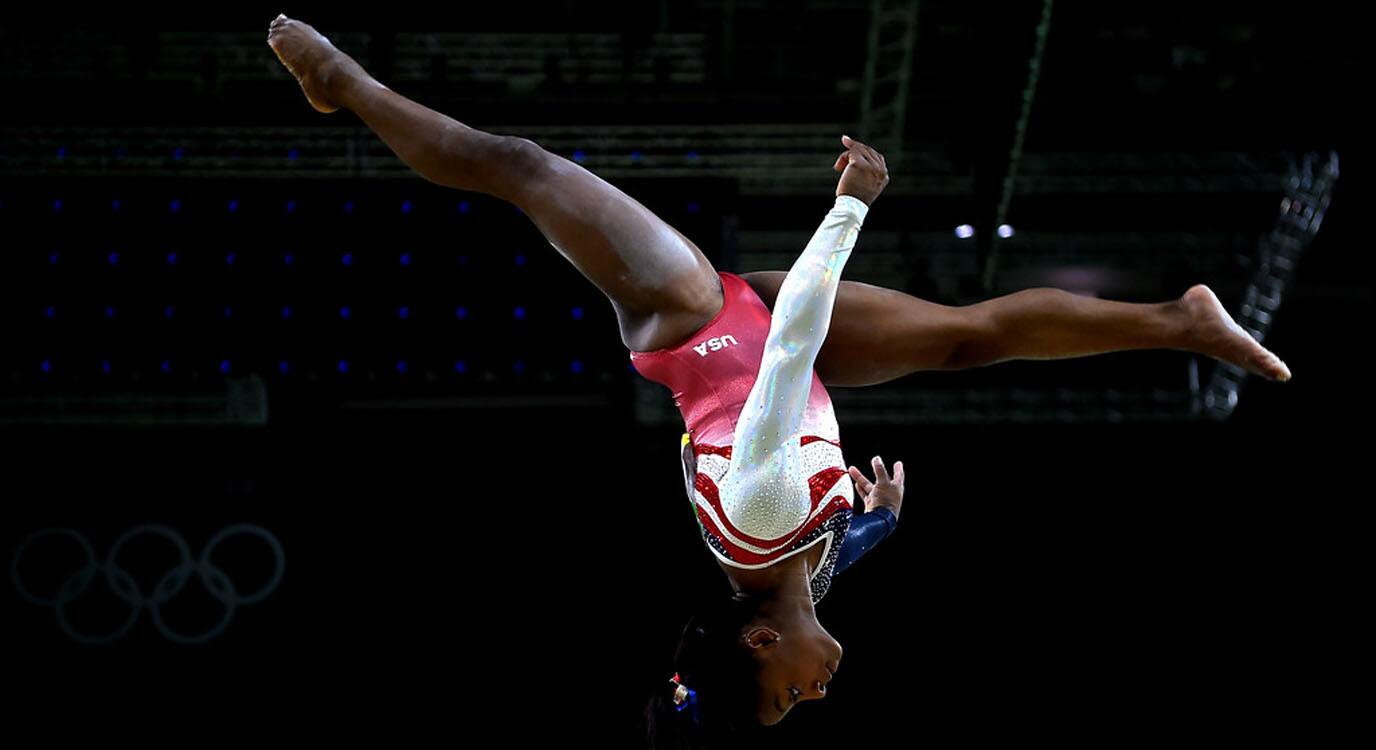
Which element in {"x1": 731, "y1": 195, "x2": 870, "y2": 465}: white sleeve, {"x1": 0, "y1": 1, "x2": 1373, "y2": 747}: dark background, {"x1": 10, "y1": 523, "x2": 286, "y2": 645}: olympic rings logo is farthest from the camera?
{"x1": 10, "y1": 523, "x2": 286, "y2": 645}: olympic rings logo

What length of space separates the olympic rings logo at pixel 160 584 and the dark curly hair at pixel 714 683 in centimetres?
358

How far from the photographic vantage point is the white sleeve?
2496mm

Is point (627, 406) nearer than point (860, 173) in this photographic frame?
No

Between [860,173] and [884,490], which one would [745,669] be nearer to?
[884,490]

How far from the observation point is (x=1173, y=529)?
20.2 feet

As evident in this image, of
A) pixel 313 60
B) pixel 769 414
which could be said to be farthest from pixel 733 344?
pixel 313 60

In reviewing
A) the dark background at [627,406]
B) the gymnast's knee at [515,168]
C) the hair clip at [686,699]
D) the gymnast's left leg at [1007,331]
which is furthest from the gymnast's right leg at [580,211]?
the dark background at [627,406]

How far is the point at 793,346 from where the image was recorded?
8.18 feet

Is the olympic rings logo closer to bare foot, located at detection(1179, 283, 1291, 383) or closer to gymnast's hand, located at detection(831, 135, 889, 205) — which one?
gymnast's hand, located at detection(831, 135, 889, 205)

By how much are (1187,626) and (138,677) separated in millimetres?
4625

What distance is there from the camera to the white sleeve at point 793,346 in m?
2.50

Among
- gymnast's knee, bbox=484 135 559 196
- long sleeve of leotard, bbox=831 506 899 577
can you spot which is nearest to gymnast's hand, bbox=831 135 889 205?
gymnast's knee, bbox=484 135 559 196

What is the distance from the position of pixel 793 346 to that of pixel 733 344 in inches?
15.7

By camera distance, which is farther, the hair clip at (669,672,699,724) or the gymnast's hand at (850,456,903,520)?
the gymnast's hand at (850,456,903,520)
